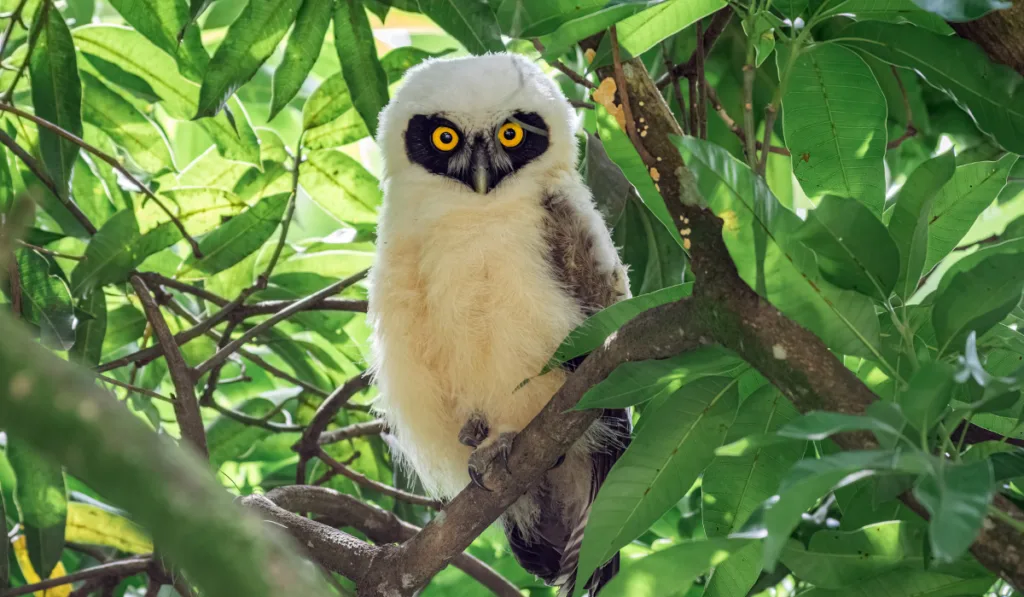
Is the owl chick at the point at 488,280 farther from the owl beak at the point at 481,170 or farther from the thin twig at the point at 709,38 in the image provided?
the thin twig at the point at 709,38

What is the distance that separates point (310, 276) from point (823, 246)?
233cm

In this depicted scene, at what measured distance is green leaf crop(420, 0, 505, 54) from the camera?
2.67m

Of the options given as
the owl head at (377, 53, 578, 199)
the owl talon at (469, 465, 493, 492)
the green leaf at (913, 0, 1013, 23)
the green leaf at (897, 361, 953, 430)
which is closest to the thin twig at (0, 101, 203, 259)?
the owl head at (377, 53, 578, 199)

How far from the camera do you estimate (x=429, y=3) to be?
271 cm

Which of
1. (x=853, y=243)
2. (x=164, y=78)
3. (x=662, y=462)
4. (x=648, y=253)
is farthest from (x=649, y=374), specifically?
(x=164, y=78)

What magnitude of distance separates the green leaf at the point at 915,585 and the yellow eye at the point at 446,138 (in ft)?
5.92

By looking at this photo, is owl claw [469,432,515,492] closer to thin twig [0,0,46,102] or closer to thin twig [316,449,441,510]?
thin twig [316,449,441,510]

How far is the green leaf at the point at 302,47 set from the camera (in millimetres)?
2926

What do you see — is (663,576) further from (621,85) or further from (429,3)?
(429,3)

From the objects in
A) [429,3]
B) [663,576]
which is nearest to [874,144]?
[663,576]

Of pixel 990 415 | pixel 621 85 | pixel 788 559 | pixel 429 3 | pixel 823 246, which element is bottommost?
pixel 788 559

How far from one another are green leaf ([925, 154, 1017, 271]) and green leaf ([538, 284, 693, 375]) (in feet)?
1.52

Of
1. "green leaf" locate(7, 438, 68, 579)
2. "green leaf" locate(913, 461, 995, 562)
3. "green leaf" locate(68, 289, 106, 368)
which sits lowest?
"green leaf" locate(7, 438, 68, 579)

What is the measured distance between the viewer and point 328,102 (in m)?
3.30
